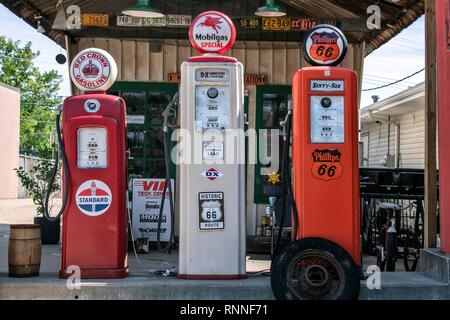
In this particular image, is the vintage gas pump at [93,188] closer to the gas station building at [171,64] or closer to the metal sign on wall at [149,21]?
the metal sign on wall at [149,21]

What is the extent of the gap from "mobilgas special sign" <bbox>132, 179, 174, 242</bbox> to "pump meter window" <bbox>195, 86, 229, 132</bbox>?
11.1ft

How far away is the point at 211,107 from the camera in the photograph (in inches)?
251

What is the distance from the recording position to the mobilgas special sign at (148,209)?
9.58 meters

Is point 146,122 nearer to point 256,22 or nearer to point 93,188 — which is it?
point 256,22

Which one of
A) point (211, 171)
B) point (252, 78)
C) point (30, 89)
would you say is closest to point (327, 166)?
point (211, 171)

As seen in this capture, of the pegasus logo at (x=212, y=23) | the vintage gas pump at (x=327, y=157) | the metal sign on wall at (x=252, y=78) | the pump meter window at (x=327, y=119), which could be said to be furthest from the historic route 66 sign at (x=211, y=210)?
the metal sign on wall at (x=252, y=78)

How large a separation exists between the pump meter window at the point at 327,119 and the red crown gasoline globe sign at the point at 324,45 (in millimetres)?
402

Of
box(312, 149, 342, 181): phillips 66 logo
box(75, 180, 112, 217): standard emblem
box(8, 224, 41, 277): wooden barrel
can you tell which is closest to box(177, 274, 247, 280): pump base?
box(75, 180, 112, 217): standard emblem

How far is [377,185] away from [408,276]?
2445 millimetres

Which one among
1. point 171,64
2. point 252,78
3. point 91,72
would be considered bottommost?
point 91,72

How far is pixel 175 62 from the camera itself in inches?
405

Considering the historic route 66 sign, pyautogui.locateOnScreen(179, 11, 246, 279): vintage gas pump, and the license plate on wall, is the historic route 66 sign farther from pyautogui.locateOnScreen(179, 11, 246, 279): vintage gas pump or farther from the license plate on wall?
the license plate on wall

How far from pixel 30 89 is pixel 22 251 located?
4520 cm

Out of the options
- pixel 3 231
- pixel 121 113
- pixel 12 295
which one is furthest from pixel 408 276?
pixel 3 231
